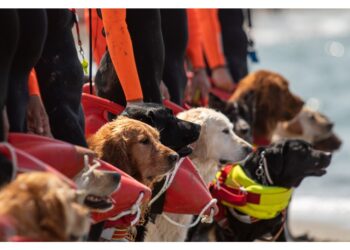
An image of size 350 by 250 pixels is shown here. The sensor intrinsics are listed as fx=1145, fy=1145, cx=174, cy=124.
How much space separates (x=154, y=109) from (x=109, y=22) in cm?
53

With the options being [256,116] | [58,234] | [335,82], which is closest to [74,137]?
[58,234]

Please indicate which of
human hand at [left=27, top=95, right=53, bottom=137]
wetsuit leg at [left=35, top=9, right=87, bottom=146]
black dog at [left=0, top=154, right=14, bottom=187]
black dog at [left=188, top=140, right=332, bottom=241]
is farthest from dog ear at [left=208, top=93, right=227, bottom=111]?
black dog at [left=0, top=154, right=14, bottom=187]

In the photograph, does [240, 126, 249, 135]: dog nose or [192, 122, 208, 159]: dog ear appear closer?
[192, 122, 208, 159]: dog ear

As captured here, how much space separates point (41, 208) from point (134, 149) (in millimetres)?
1710

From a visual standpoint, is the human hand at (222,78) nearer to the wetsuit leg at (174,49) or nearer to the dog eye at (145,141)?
the wetsuit leg at (174,49)

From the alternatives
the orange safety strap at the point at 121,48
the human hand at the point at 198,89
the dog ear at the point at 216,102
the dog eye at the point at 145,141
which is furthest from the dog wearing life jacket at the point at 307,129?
the dog eye at the point at 145,141

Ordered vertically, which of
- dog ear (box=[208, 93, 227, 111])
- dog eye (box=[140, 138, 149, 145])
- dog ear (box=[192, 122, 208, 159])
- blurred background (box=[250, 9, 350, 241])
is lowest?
blurred background (box=[250, 9, 350, 241])

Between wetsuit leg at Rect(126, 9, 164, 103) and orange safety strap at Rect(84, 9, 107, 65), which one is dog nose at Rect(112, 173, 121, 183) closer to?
wetsuit leg at Rect(126, 9, 164, 103)

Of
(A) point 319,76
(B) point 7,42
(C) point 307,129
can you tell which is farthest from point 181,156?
(A) point 319,76

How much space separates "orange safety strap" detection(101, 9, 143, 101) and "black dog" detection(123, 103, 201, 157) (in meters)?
0.15

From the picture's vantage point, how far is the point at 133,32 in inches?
254

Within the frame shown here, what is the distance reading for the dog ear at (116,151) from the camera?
18.5ft

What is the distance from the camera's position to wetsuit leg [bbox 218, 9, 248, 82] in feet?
33.9

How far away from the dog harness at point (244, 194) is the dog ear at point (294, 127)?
8.77 feet
